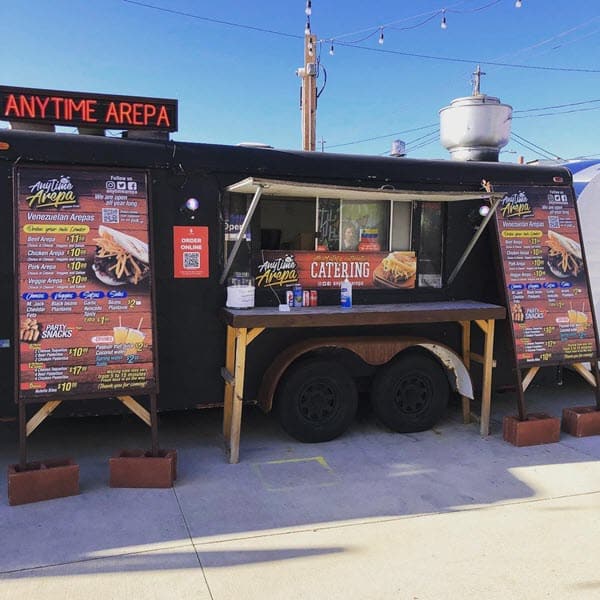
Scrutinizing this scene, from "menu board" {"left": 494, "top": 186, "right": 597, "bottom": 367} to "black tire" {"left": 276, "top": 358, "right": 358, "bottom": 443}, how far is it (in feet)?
5.31

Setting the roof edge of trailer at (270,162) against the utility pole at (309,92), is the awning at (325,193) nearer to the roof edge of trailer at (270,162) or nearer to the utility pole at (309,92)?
the roof edge of trailer at (270,162)

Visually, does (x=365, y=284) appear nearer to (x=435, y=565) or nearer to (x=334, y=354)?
(x=334, y=354)

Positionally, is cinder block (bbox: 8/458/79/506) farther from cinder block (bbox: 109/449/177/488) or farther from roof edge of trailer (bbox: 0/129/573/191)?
roof edge of trailer (bbox: 0/129/573/191)

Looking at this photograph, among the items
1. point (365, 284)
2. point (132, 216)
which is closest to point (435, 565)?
point (365, 284)

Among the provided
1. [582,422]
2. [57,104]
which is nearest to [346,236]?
[57,104]

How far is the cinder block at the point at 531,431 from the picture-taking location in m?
4.96

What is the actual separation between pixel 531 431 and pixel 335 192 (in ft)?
9.00

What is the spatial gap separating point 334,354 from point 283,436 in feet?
2.96

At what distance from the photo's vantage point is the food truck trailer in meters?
4.03

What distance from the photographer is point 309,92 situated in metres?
13.2

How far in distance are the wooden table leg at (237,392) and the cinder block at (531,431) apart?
2.44m

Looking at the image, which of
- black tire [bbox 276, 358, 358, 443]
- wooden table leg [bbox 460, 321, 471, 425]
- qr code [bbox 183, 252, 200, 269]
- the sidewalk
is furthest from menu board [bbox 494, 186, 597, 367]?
qr code [bbox 183, 252, 200, 269]

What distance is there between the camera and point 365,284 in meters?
5.25

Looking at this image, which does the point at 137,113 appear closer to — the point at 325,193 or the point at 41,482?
the point at 325,193
